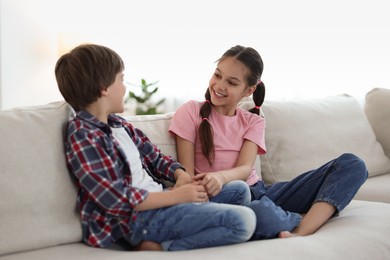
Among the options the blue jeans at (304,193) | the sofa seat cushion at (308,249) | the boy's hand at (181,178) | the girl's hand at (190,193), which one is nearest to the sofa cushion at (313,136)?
the blue jeans at (304,193)

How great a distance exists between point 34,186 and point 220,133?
33.5 inches

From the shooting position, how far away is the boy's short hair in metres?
1.86

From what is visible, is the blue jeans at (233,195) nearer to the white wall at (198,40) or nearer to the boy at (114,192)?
the boy at (114,192)

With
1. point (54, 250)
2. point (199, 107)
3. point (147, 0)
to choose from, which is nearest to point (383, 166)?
point (199, 107)

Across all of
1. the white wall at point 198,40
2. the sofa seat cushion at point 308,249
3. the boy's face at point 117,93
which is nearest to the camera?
the sofa seat cushion at point 308,249

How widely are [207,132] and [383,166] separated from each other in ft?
4.06

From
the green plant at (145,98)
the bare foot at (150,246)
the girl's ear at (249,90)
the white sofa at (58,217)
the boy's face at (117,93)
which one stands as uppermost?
the boy's face at (117,93)

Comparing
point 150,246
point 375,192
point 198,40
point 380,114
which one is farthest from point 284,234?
point 198,40

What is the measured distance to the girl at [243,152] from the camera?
2.14m

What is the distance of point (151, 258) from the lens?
1.63 metres

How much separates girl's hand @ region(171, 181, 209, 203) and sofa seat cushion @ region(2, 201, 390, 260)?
180 mm

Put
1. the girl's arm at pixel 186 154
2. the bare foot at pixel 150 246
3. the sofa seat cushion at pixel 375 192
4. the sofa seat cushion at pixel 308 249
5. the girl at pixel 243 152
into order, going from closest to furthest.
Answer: the sofa seat cushion at pixel 308 249 → the bare foot at pixel 150 246 → the girl at pixel 243 152 → the girl's arm at pixel 186 154 → the sofa seat cushion at pixel 375 192

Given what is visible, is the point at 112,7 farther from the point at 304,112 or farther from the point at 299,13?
the point at 304,112

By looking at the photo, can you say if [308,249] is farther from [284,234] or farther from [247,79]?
[247,79]
